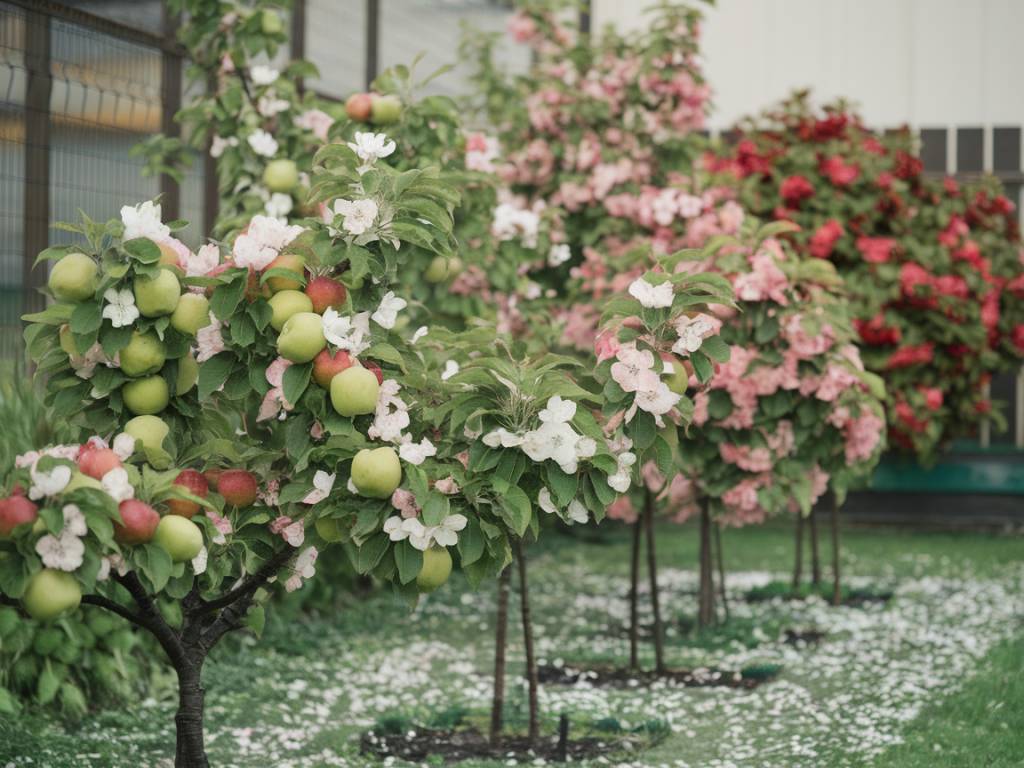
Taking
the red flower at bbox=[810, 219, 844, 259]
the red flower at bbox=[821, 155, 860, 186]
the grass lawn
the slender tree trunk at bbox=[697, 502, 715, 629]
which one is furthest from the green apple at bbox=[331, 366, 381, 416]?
the red flower at bbox=[821, 155, 860, 186]

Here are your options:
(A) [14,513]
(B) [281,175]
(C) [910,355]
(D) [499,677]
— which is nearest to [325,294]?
(A) [14,513]

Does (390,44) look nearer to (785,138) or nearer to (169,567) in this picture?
(785,138)

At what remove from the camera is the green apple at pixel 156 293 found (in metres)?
2.20

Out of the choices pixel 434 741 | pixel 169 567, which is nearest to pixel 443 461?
pixel 169 567

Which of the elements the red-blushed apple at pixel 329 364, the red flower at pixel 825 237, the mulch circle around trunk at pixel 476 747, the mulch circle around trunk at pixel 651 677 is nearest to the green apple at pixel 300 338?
the red-blushed apple at pixel 329 364

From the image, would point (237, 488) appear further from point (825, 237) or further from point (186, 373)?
point (825, 237)

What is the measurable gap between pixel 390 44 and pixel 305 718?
394 cm

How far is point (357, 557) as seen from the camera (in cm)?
230

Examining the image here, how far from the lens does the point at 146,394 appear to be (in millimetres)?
2316

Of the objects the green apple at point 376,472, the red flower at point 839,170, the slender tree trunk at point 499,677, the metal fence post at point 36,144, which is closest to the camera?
the green apple at point 376,472

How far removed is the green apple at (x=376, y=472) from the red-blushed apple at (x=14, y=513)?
50 centimetres

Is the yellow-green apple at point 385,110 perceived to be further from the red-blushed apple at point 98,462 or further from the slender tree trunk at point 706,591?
the slender tree trunk at point 706,591

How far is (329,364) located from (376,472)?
0.64 feet

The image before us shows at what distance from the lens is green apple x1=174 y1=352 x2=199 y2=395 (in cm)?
238
